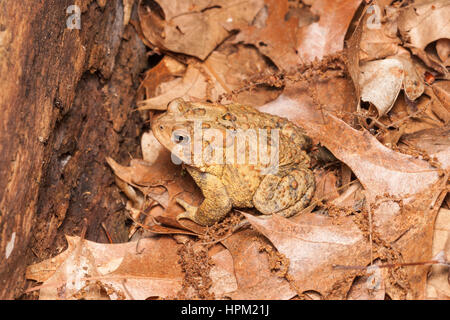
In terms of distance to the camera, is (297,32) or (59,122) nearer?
(59,122)

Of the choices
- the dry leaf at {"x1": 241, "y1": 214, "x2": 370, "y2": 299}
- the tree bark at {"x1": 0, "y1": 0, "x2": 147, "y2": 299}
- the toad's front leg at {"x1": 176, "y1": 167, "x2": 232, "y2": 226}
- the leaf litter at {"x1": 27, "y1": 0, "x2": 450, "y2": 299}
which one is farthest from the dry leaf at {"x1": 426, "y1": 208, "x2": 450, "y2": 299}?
the tree bark at {"x1": 0, "y1": 0, "x2": 147, "y2": 299}

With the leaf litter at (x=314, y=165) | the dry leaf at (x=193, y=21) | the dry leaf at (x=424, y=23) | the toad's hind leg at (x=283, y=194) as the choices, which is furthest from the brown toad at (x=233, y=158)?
the dry leaf at (x=424, y=23)

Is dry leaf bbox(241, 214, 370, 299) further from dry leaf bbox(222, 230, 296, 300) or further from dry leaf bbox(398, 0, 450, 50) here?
dry leaf bbox(398, 0, 450, 50)

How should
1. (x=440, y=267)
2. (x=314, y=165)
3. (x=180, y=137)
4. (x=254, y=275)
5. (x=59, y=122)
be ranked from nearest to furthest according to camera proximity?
(x=440, y=267)
(x=254, y=275)
(x=59, y=122)
(x=180, y=137)
(x=314, y=165)

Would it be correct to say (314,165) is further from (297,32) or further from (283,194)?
(297,32)

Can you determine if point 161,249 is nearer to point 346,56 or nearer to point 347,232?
point 347,232

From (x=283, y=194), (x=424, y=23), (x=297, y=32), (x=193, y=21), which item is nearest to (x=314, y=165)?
(x=283, y=194)

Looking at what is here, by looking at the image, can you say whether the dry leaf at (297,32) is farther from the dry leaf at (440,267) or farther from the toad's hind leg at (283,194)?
the dry leaf at (440,267)

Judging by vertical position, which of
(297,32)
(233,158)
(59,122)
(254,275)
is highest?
(297,32)
